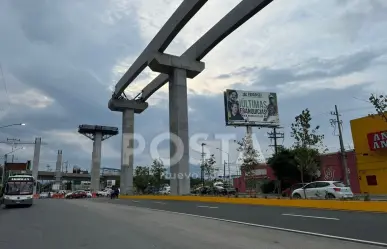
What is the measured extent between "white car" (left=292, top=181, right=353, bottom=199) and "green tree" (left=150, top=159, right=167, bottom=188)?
40.1m

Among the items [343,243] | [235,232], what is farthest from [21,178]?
[343,243]

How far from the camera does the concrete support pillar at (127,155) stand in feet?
172

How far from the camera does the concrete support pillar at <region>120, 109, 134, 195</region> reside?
52469 millimetres

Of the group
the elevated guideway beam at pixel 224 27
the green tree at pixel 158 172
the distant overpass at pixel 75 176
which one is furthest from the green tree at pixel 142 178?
the distant overpass at pixel 75 176

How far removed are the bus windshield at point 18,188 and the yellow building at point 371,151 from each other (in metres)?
31.1

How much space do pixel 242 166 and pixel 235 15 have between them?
14.7m

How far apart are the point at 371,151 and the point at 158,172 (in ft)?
127

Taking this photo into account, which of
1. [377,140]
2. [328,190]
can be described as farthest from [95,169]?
[328,190]

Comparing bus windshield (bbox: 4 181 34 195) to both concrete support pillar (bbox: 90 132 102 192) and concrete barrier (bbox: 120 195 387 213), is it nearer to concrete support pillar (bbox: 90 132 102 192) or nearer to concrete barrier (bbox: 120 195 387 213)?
concrete barrier (bbox: 120 195 387 213)

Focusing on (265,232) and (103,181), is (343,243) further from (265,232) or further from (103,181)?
(103,181)

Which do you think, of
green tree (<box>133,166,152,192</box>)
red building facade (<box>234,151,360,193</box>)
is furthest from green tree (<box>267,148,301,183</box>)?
green tree (<box>133,166,152,192</box>)

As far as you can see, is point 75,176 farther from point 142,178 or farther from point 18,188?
point 18,188

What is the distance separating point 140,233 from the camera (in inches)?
432

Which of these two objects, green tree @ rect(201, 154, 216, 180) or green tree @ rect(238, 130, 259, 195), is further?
green tree @ rect(201, 154, 216, 180)
